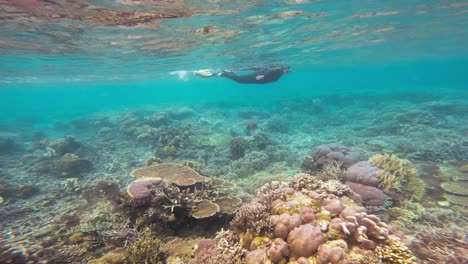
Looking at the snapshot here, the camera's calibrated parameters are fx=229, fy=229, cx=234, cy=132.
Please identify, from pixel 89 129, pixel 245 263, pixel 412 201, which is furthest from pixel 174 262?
pixel 89 129

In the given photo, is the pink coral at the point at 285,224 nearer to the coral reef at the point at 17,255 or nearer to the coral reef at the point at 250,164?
the coral reef at the point at 17,255

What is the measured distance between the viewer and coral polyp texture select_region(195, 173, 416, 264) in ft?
12.8

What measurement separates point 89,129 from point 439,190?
35198mm

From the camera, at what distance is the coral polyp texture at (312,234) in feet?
12.8

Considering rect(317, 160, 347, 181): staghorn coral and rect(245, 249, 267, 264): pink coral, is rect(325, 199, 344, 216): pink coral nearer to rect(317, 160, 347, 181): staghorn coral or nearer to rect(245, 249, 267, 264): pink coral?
rect(245, 249, 267, 264): pink coral

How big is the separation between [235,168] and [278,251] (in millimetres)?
9591

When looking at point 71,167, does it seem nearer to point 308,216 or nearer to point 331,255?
point 308,216

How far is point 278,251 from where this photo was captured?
3973 mm

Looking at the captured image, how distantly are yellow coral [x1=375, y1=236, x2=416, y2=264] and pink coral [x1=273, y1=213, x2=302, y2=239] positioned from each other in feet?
4.76

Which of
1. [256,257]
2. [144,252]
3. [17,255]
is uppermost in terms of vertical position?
[256,257]

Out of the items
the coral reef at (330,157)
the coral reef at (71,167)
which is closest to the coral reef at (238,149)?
the coral reef at (330,157)

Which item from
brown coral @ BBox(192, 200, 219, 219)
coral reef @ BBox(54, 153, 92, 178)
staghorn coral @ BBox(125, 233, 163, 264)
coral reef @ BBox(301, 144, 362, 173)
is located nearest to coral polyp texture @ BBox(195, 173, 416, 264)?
staghorn coral @ BBox(125, 233, 163, 264)

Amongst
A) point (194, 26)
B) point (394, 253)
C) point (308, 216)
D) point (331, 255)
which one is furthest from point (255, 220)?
point (194, 26)

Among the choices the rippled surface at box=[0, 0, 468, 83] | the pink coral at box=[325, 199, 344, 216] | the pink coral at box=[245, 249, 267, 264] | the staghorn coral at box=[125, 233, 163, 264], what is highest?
the rippled surface at box=[0, 0, 468, 83]
